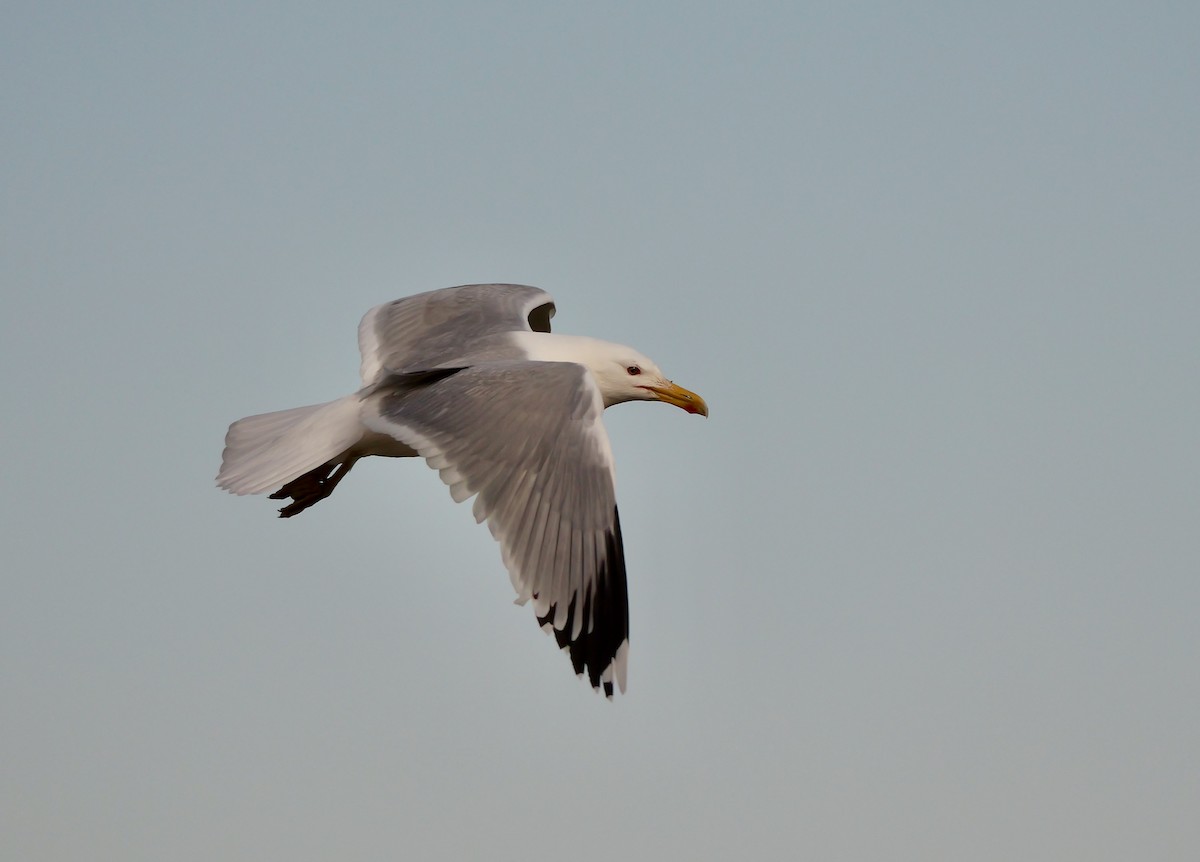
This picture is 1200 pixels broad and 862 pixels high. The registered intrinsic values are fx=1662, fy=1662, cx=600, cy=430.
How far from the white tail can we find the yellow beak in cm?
180

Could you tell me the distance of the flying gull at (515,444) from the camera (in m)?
7.21

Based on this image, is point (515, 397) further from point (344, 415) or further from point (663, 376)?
point (663, 376)

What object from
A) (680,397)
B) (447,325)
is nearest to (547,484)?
(680,397)

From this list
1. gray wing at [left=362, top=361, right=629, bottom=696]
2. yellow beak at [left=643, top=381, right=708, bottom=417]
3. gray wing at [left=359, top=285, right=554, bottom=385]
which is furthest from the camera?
yellow beak at [left=643, top=381, right=708, bottom=417]

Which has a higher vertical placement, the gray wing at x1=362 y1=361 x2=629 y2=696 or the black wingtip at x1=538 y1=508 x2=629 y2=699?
the gray wing at x1=362 y1=361 x2=629 y2=696

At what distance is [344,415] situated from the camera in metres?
8.37

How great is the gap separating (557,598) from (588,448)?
756 mm

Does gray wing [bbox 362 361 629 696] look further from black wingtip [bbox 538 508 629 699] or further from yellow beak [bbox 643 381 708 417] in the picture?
yellow beak [bbox 643 381 708 417]

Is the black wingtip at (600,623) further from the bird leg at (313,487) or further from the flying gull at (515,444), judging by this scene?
the bird leg at (313,487)

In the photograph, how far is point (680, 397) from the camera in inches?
368

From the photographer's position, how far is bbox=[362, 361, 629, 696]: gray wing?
7184 millimetres

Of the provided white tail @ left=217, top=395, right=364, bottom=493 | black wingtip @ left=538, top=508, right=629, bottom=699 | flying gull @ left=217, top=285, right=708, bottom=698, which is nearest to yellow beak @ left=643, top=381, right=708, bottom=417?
flying gull @ left=217, top=285, right=708, bottom=698

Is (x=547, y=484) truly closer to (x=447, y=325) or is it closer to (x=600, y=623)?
(x=600, y=623)

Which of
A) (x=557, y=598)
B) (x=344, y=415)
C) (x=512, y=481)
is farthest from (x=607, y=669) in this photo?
(x=344, y=415)
